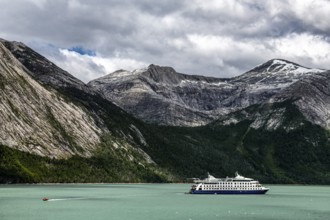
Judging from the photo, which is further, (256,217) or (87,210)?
(87,210)

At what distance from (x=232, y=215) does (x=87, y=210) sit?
149 feet

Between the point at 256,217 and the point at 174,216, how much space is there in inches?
926

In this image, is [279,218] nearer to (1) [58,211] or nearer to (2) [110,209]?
(2) [110,209]

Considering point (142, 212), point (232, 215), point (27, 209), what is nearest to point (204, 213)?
point (232, 215)

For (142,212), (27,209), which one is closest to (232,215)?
(142,212)

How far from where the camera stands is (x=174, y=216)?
14862 cm

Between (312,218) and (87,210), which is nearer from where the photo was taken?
(312,218)

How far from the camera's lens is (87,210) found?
162500 mm

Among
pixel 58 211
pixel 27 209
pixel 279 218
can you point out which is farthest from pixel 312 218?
pixel 27 209

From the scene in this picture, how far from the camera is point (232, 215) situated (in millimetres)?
153375

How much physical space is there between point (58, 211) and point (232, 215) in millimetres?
52496

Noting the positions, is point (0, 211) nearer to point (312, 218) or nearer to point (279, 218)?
point (279, 218)

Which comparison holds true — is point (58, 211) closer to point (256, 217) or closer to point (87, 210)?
point (87, 210)

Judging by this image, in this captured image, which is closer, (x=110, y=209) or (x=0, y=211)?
(x=0, y=211)
